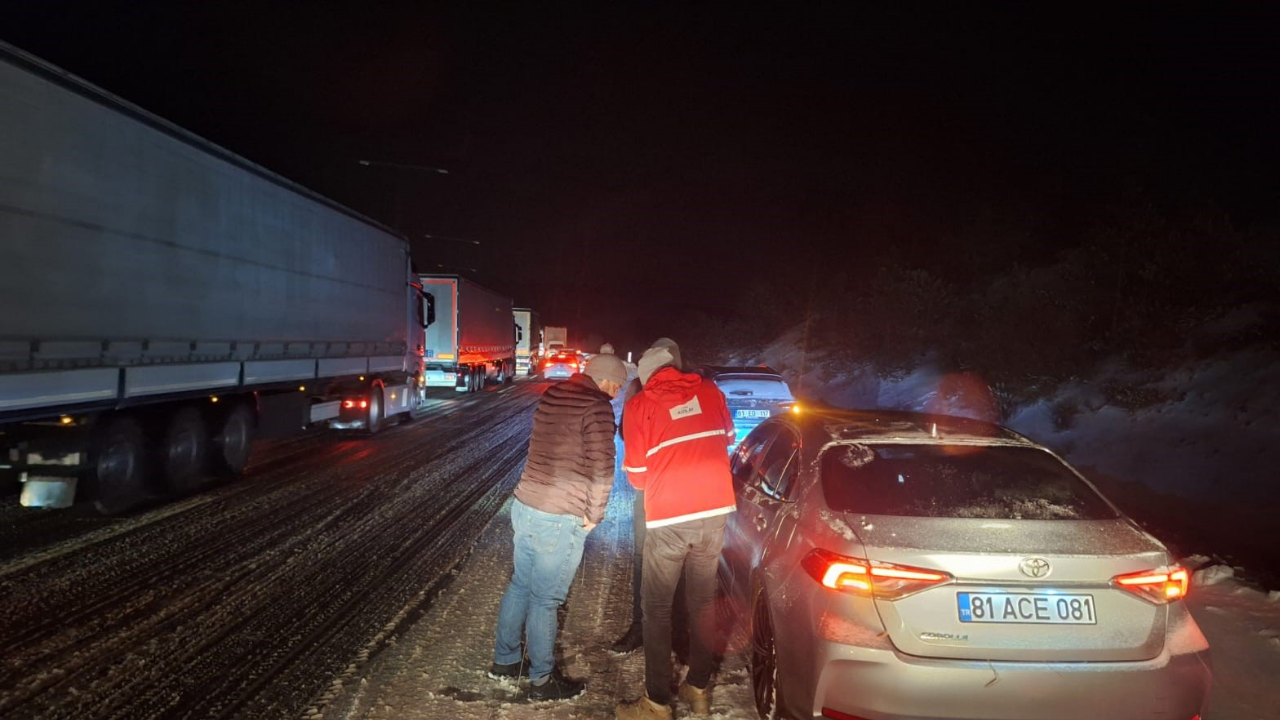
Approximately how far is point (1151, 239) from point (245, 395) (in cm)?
1601

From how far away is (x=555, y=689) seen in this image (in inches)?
163

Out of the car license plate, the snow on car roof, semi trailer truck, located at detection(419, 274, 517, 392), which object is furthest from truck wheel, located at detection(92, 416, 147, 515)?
semi trailer truck, located at detection(419, 274, 517, 392)

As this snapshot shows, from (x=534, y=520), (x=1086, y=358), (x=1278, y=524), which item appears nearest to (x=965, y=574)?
(x=534, y=520)

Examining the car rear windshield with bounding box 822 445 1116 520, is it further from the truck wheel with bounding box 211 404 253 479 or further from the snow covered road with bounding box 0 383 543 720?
the truck wheel with bounding box 211 404 253 479

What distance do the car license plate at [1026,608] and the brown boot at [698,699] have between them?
149 centimetres

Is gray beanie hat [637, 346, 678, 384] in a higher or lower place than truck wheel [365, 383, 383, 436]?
higher

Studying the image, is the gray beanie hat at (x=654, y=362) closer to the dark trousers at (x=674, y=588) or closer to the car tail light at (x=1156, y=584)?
the dark trousers at (x=674, y=588)

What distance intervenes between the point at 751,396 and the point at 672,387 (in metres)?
8.14

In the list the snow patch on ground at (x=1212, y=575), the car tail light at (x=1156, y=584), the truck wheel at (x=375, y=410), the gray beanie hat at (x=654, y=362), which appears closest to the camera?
the car tail light at (x=1156, y=584)

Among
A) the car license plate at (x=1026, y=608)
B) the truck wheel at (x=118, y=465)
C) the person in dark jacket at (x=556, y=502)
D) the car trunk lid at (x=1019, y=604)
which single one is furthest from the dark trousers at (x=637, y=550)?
the truck wheel at (x=118, y=465)

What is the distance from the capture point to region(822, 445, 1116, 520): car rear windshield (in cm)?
346

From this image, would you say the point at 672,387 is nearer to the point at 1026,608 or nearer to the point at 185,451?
the point at 1026,608

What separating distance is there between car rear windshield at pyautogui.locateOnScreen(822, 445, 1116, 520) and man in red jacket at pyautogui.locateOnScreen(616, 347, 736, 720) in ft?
1.93

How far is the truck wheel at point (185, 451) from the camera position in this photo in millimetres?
9203
